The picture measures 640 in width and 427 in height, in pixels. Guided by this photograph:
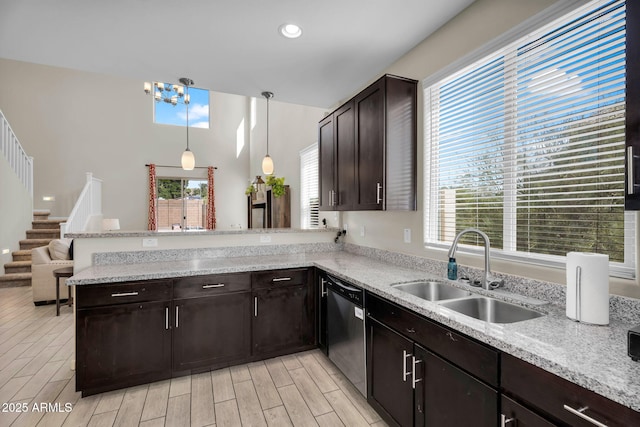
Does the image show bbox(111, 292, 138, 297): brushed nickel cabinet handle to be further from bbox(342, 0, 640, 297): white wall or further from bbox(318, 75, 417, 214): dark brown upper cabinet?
bbox(342, 0, 640, 297): white wall

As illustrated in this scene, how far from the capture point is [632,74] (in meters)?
1.06

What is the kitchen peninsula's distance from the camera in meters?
0.99

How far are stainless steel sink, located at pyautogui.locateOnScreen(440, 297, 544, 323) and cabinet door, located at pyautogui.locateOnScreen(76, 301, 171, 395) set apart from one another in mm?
2110

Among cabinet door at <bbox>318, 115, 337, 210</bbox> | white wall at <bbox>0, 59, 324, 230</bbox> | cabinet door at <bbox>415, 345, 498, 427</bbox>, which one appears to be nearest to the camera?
cabinet door at <bbox>415, 345, 498, 427</bbox>

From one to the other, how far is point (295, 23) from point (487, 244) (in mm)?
1989

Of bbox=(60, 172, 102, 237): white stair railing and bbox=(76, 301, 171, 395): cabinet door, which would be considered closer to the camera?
bbox=(76, 301, 171, 395): cabinet door

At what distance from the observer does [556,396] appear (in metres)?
1.01

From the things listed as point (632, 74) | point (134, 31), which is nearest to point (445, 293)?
point (632, 74)

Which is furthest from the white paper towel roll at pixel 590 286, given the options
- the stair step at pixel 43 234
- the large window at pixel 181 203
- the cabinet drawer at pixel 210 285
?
the large window at pixel 181 203

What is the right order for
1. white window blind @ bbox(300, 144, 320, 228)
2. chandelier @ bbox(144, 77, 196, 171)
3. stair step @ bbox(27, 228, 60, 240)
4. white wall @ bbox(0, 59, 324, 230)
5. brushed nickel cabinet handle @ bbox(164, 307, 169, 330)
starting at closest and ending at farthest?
brushed nickel cabinet handle @ bbox(164, 307, 169, 330) → chandelier @ bbox(144, 77, 196, 171) → white window blind @ bbox(300, 144, 320, 228) → stair step @ bbox(27, 228, 60, 240) → white wall @ bbox(0, 59, 324, 230)

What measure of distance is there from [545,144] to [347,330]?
5.90 ft

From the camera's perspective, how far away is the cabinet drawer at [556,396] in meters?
0.87

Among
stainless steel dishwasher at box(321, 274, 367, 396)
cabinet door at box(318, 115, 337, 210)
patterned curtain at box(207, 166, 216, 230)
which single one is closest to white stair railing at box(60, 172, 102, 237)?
patterned curtain at box(207, 166, 216, 230)

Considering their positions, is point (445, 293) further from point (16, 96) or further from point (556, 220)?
point (16, 96)
